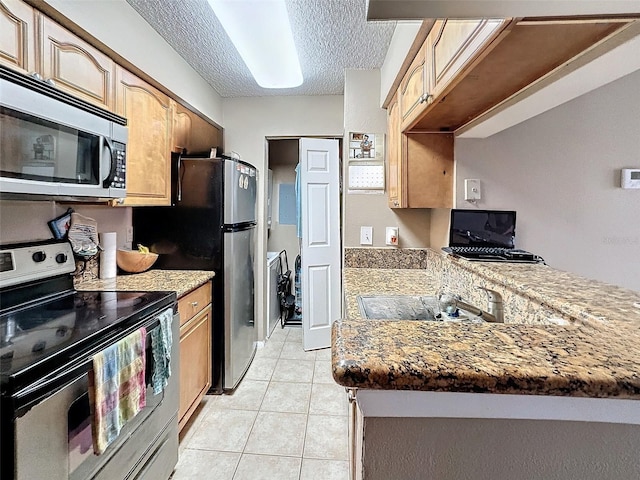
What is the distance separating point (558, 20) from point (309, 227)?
8.33 feet

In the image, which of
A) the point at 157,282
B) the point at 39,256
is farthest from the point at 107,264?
the point at 39,256

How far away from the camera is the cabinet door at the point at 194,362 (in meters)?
1.96

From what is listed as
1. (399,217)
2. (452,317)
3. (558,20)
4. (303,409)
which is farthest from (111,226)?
(558,20)

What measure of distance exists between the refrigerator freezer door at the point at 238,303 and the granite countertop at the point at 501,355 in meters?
1.90

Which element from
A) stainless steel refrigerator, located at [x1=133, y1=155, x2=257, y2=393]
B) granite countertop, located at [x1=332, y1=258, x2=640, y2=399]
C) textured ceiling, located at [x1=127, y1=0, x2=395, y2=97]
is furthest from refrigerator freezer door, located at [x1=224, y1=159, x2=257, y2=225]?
granite countertop, located at [x1=332, y1=258, x2=640, y2=399]

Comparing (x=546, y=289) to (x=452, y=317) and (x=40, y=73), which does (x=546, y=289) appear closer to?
(x=452, y=317)

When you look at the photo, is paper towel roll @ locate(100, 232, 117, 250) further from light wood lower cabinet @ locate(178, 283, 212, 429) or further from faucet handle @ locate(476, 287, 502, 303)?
faucet handle @ locate(476, 287, 502, 303)

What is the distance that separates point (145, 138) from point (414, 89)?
5.02 feet

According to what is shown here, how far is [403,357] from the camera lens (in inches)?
20.2

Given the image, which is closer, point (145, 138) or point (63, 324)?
point (63, 324)

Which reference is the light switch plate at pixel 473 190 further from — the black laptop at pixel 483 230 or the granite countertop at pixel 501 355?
the granite countertop at pixel 501 355

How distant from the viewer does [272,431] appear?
6.68ft

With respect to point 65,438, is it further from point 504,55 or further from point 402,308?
point 504,55

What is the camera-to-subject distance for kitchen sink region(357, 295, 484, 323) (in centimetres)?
134
